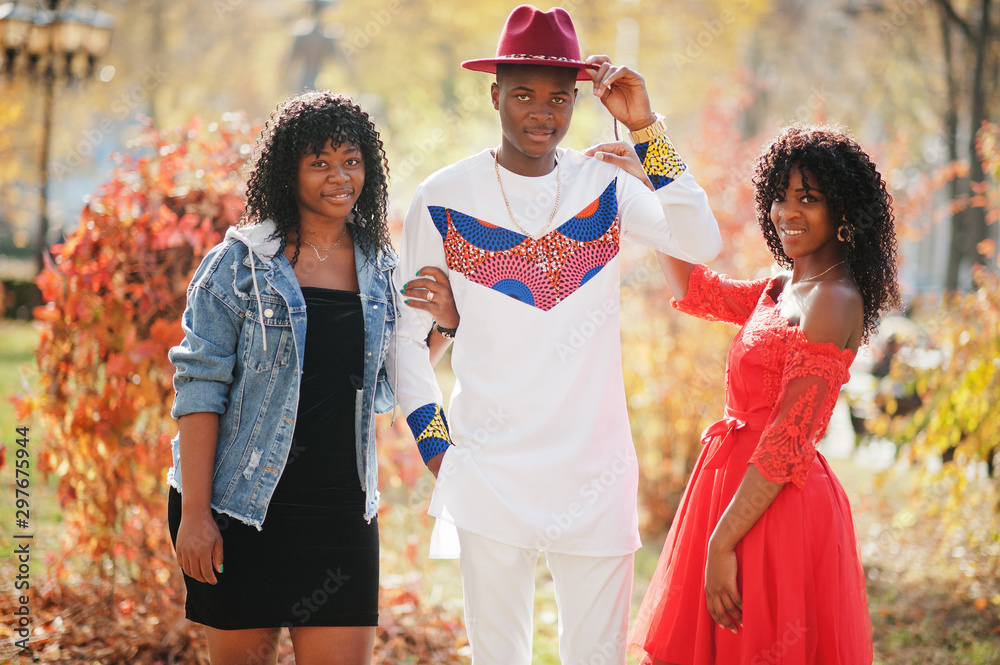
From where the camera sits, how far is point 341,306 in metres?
2.58

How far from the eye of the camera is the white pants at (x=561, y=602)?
249 cm

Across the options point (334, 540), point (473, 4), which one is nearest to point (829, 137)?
point (334, 540)

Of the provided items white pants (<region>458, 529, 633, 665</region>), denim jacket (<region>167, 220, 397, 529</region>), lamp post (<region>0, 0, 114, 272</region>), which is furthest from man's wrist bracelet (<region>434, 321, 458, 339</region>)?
lamp post (<region>0, 0, 114, 272</region>)

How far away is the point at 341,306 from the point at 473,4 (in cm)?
1397

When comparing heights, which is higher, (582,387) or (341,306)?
(341,306)

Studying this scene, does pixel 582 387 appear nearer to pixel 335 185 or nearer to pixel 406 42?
pixel 335 185

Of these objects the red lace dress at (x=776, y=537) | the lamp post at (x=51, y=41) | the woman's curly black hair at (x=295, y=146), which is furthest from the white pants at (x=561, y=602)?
the lamp post at (x=51, y=41)

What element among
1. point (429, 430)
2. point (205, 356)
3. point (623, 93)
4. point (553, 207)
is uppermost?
point (623, 93)

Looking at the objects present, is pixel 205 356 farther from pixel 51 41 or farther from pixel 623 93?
pixel 51 41

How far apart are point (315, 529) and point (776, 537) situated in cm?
130

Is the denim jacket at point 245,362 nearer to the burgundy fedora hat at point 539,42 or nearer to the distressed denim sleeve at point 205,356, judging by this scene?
the distressed denim sleeve at point 205,356

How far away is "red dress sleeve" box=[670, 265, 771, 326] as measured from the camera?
2.83m

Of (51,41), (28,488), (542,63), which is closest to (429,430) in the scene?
(542,63)

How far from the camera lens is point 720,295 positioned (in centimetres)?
283
